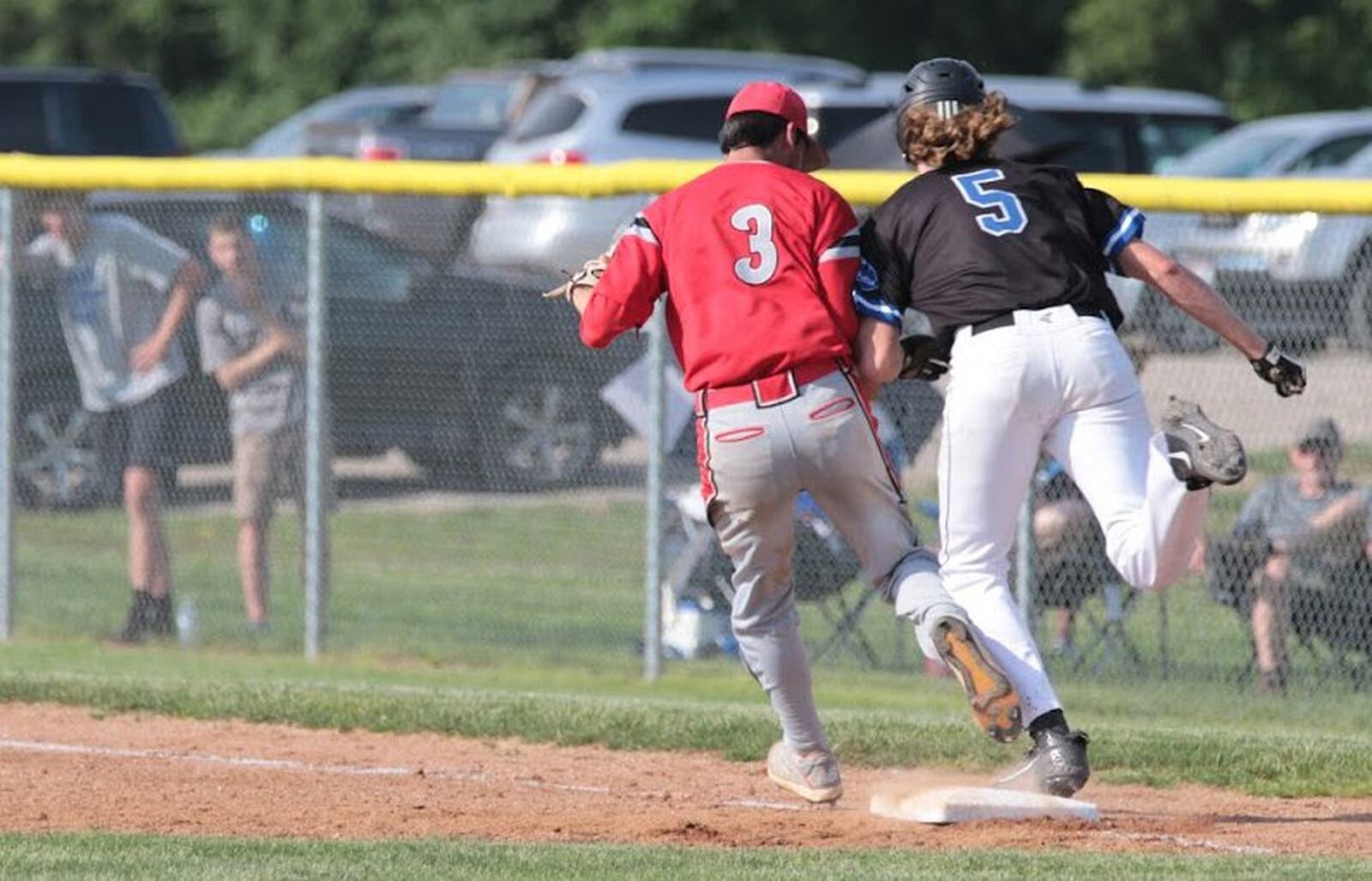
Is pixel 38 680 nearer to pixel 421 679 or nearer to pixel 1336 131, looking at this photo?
pixel 421 679

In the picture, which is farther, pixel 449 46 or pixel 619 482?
pixel 449 46

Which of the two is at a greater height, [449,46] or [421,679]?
[449,46]

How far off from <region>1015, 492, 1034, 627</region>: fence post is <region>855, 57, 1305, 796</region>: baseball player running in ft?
9.88

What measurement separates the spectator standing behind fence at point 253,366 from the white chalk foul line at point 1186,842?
534 centimetres

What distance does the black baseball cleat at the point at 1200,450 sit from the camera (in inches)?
263

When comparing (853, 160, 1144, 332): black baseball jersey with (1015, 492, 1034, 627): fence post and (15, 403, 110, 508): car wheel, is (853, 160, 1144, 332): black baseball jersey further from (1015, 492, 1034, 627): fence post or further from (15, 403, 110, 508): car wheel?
(15, 403, 110, 508): car wheel

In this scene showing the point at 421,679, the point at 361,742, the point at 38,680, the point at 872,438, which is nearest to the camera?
the point at 872,438

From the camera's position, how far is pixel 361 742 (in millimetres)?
9039

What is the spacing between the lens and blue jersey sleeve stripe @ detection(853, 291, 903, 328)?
278 inches

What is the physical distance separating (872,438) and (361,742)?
2.74 m

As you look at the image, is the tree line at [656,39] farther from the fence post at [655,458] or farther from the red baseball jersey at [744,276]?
the red baseball jersey at [744,276]

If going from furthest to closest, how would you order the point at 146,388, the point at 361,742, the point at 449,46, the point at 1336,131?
1. the point at 449,46
2. the point at 1336,131
3. the point at 146,388
4. the point at 361,742

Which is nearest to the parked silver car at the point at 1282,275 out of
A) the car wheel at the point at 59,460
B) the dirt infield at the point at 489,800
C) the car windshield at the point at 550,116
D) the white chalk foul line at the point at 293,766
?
the dirt infield at the point at 489,800

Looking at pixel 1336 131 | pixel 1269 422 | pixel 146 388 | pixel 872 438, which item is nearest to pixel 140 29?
pixel 1336 131
